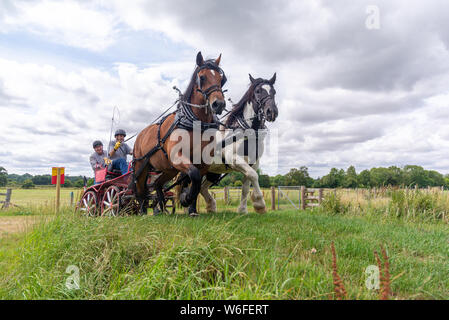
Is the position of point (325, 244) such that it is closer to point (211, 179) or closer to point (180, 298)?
point (180, 298)

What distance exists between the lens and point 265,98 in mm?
5840

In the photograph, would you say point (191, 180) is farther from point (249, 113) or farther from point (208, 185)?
point (208, 185)

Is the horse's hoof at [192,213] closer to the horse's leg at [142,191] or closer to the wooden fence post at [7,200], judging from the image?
the horse's leg at [142,191]

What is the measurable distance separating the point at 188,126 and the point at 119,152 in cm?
353

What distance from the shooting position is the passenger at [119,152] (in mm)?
6918

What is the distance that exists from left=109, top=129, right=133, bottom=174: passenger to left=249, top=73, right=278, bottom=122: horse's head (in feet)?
11.3

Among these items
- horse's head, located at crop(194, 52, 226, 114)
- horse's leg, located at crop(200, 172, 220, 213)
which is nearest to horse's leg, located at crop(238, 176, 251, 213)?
horse's leg, located at crop(200, 172, 220, 213)

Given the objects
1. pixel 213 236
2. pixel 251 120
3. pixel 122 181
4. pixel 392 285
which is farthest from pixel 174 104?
pixel 392 285

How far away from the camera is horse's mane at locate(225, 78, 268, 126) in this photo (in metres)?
6.18

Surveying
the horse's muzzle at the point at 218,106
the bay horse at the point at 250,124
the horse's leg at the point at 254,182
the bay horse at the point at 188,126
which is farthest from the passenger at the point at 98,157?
the horse's muzzle at the point at 218,106

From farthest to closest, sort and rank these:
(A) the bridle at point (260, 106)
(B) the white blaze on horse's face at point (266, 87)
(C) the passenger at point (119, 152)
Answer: (C) the passenger at point (119, 152), (B) the white blaze on horse's face at point (266, 87), (A) the bridle at point (260, 106)

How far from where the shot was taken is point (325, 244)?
11.0 feet
